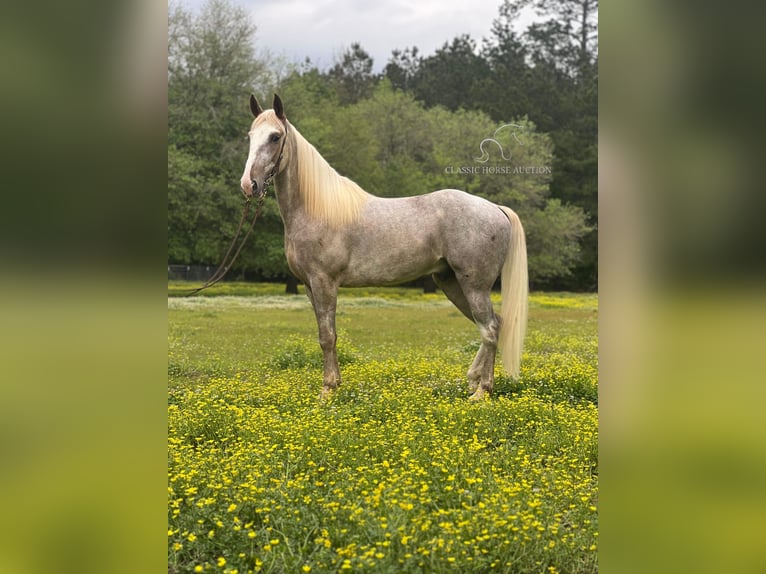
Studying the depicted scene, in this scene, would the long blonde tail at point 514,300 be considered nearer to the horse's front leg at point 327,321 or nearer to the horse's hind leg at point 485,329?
the horse's hind leg at point 485,329

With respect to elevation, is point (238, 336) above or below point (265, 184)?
below

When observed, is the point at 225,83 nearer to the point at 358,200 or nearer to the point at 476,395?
the point at 358,200

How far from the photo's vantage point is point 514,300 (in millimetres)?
6121

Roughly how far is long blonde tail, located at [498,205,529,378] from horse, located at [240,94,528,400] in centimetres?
1

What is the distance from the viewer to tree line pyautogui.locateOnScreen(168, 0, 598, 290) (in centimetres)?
1580

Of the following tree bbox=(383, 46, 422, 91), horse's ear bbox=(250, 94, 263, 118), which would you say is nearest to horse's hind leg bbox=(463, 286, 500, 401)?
horse's ear bbox=(250, 94, 263, 118)

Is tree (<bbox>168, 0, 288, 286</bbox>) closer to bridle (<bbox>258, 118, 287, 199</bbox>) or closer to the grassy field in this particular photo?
the grassy field

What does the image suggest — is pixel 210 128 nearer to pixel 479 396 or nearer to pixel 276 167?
pixel 276 167

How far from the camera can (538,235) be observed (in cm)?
1634

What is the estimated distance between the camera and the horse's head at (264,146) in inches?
213
